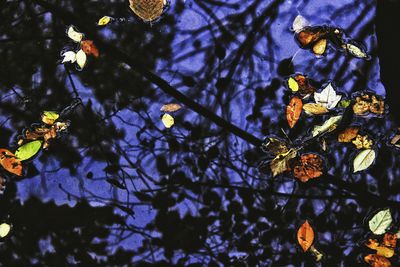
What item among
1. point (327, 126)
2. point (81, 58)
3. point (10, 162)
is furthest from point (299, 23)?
point (10, 162)

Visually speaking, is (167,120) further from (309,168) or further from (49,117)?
(309,168)

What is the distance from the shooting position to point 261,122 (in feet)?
7.14

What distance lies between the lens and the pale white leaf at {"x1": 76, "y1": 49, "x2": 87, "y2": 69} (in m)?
2.23

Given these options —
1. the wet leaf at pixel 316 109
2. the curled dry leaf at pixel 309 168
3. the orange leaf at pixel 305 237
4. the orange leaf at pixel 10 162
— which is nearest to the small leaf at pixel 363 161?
the curled dry leaf at pixel 309 168

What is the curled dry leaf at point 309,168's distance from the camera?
209 cm

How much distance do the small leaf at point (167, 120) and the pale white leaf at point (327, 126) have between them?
80cm

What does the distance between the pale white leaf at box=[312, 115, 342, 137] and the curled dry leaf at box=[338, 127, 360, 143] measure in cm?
6

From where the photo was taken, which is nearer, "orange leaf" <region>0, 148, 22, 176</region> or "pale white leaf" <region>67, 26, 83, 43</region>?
"orange leaf" <region>0, 148, 22, 176</region>

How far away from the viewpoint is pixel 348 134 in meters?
2.12

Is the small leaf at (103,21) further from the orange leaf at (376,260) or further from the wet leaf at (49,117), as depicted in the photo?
the orange leaf at (376,260)

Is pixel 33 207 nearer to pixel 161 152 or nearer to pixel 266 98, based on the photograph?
pixel 161 152

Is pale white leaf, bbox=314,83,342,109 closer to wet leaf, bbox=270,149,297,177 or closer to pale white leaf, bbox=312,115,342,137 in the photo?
pale white leaf, bbox=312,115,342,137

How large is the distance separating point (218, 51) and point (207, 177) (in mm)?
764

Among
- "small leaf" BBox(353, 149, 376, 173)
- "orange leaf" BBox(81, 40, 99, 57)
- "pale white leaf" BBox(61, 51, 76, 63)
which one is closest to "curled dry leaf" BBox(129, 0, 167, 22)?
"orange leaf" BBox(81, 40, 99, 57)
